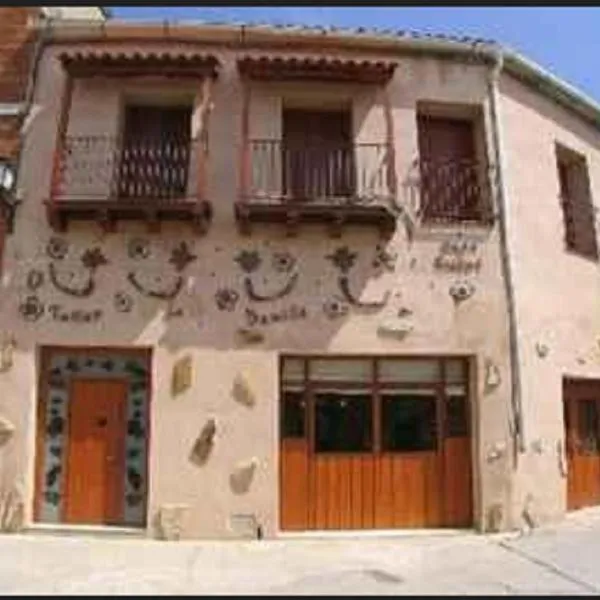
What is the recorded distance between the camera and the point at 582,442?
1507 centimetres

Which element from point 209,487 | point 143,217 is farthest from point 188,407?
point 143,217

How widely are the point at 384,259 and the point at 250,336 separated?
2235mm

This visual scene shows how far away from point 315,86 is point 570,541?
7.31 m

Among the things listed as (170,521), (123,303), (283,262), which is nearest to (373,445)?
(283,262)

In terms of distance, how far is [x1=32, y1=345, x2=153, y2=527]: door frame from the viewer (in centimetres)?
1238

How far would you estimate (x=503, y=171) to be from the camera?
13.8 m

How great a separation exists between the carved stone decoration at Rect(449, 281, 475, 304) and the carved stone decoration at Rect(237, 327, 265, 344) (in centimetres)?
287

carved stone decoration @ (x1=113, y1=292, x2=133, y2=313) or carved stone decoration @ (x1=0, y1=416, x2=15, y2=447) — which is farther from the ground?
carved stone decoration @ (x1=113, y1=292, x2=133, y2=313)

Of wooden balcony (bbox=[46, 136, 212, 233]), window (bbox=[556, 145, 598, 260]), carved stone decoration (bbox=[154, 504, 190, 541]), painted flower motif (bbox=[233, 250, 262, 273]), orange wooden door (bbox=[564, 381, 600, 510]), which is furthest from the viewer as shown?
window (bbox=[556, 145, 598, 260])

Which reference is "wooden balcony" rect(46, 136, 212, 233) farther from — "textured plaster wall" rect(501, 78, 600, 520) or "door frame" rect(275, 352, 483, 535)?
"textured plaster wall" rect(501, 78, 600, 520)

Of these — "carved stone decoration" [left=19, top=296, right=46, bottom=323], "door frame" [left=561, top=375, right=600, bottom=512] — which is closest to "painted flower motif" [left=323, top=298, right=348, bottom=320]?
"carved stone decoration" [left=19, top=296, right=46, bottom=323]

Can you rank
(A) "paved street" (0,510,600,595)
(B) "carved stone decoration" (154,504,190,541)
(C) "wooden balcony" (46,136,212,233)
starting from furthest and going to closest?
(C) "wooden balcony" (46,136,212,233) < (B) "carved stone decoration" (154,504,190,541) < (A) "paved street" (0,510,600,595)

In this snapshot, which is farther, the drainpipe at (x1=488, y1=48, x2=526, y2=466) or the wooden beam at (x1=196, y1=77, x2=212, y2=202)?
the drainpipe at (x1=488, y1=48, x2=526, y2=466)

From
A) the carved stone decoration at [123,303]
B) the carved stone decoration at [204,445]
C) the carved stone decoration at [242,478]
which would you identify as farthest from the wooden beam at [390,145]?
the carved stone decoration at [242,478]
